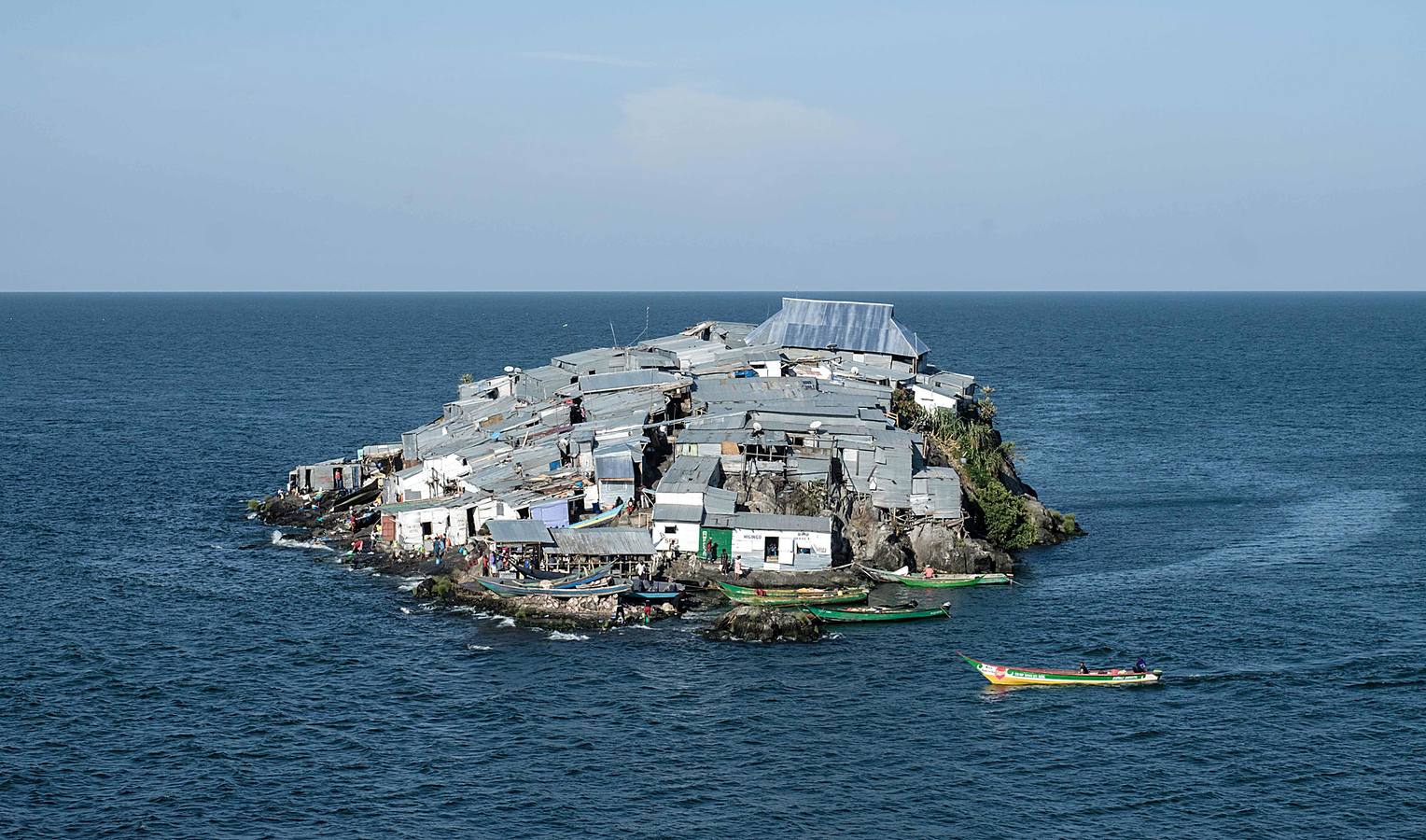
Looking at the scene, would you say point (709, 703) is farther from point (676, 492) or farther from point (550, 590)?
point (676, 492)

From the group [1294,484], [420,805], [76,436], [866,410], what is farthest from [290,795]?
[76,436]

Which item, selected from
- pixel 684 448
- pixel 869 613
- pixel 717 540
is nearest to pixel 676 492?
pixel 717 540

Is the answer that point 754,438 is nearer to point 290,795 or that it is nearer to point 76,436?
point 290,795

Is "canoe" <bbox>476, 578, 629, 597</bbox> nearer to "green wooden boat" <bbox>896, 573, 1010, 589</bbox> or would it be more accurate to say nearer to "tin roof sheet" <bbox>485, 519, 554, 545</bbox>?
"tin roof sheet" <bbox>485, 519, 554, 545</bbox>

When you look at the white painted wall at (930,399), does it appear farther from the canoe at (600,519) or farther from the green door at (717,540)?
the canoe at (600,519)

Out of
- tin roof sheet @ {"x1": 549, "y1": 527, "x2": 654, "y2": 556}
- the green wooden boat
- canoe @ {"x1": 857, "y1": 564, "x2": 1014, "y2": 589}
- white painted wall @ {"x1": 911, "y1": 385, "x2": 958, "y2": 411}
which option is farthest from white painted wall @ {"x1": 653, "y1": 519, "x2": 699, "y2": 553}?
white painted wall @ {"x1": 911, "y1": 385, "x2": 958, "y2": 411}

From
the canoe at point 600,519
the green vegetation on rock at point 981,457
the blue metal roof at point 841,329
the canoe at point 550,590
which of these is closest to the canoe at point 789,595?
the canoe at point 550,590

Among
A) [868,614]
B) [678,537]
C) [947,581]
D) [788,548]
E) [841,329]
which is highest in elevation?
[841,329]
